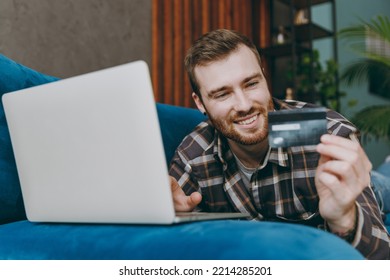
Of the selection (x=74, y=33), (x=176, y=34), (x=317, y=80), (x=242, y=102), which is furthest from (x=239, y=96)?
(x=317, y=80)

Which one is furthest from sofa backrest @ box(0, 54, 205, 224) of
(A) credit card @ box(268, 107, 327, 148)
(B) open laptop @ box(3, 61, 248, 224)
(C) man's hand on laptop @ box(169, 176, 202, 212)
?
(A) credit card @ box(268, 107, 327, 148)

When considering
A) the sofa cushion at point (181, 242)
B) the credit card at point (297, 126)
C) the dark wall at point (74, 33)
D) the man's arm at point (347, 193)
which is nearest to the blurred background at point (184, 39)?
the dark wall at point (74, 33)

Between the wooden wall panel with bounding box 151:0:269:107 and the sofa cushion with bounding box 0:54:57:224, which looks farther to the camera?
the wooden wall panel with bounding box 151:0:269:107

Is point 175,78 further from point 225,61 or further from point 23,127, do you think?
point 23,127

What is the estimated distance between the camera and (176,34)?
8.56ft

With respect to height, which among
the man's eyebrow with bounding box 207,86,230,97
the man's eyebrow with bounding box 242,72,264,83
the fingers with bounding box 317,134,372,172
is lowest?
the fingers with bounding box 317,134,372,172

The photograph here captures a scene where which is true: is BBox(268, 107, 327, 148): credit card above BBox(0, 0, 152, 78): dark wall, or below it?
below

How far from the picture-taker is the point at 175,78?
8.54ft

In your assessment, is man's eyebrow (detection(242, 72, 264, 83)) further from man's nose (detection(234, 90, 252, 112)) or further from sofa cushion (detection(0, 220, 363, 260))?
sofa cushion (detection(0, 220, 363, 260))

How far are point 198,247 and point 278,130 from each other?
0.28m

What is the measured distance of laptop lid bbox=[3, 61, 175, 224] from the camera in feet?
2.07

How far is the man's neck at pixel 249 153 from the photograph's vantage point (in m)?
1.23

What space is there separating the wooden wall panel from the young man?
1175 mm
